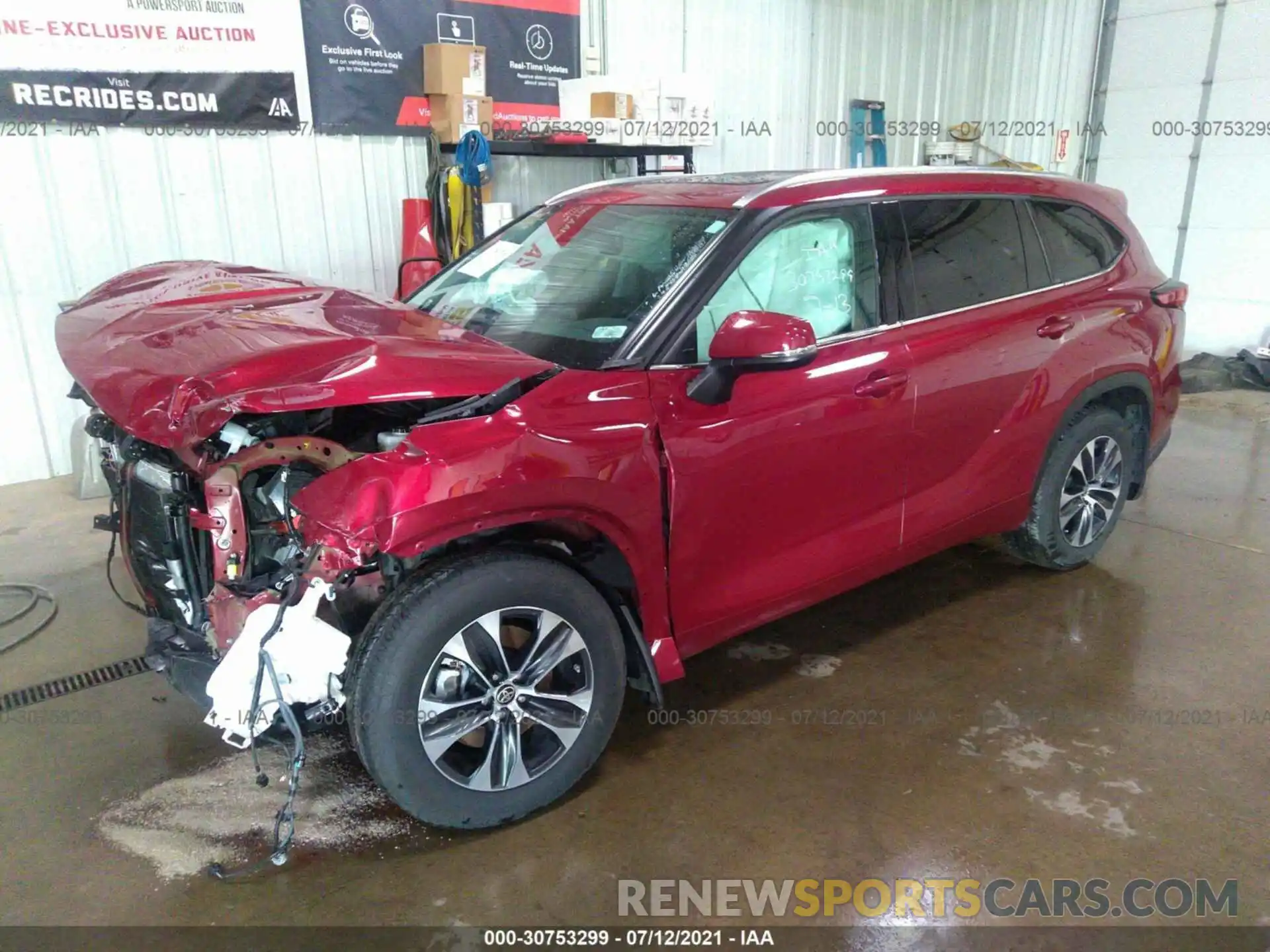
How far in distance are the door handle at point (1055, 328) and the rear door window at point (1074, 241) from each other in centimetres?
16

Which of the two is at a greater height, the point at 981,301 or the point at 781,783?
the point at 981,301

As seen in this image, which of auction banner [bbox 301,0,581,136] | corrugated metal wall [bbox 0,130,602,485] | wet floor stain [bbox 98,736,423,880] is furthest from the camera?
auction banner [bbox 301,0,581,136]

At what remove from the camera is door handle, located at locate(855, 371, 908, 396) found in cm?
272

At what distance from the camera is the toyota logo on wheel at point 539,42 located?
6.27m

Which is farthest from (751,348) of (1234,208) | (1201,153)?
(1201,153)

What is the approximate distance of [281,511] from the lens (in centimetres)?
227

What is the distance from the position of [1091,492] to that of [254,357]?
3175 mm

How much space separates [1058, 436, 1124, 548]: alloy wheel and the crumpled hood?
239 cm

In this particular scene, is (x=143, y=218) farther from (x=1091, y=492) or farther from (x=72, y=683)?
(x=1091, y=492)

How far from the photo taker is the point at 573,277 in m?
2.87

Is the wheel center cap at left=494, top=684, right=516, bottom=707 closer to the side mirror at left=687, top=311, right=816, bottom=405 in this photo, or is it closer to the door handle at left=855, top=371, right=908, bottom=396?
the side mirror at left=687, top=311, right=816, bottom=405

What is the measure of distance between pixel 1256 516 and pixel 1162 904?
10.4 feet

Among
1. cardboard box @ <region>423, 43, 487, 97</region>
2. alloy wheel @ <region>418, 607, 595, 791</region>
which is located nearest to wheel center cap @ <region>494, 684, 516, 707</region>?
alloy wheel @ <region>418, 607, 595, 791</region>

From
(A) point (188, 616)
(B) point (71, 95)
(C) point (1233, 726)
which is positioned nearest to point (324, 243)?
(B) point (71, 95)
